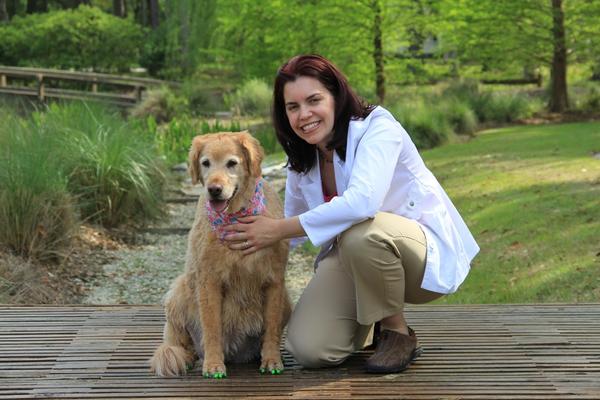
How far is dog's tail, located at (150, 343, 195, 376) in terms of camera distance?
371 centimetres

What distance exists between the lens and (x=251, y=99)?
19.6 metres

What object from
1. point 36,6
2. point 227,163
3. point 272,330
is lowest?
point 272,330

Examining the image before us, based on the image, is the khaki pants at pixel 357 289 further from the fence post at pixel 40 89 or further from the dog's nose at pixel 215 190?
the fence post at pixel 40 89

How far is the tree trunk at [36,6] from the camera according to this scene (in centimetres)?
3559

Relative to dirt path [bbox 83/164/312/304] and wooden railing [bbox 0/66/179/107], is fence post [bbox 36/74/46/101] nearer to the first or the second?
wooden railing [bbox 0/66/179/107]

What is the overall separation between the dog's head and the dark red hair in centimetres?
34

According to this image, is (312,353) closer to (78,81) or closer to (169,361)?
(169,361)

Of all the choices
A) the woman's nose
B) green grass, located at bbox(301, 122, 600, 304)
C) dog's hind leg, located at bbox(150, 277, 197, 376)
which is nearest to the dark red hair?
the woman's nose

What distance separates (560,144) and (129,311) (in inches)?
393

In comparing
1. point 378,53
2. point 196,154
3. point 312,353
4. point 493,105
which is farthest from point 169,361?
point 493,105

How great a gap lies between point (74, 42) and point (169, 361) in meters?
24.3

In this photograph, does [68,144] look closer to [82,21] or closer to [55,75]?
[55,75]

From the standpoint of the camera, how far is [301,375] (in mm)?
3707

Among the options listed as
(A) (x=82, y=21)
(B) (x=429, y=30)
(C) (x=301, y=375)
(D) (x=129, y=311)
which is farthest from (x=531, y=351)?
(A) (x=82, y=21)
